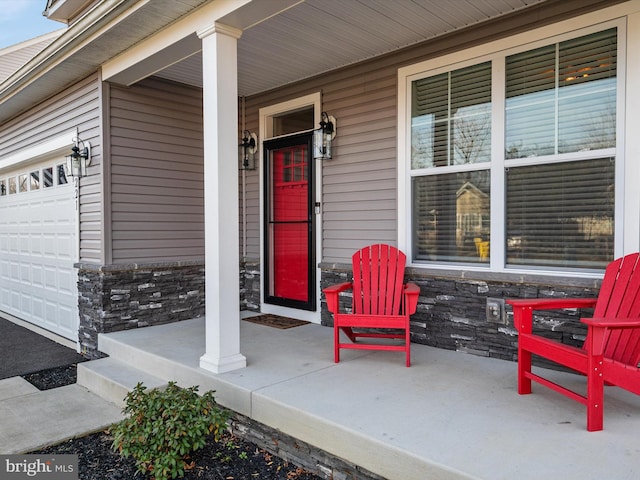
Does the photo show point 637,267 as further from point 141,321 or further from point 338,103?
point 141,321

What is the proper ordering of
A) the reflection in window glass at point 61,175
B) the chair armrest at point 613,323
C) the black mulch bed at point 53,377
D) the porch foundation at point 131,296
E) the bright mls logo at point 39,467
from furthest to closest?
the reflection in window glass at point 61,175, the porch foundation at point 131,296, the black mulch bed at point 53,377, the bright mls logo at point 39,467, the chair armrest at point 613,323

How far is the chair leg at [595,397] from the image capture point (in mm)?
2186

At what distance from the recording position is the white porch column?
320 centimetres

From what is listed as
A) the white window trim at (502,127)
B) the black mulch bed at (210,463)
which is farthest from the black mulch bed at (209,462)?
the white window trim at (502,127)

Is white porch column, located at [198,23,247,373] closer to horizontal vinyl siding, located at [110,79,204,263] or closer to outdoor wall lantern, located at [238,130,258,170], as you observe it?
horizontal vinyl siding, located at [110,79,204,263]

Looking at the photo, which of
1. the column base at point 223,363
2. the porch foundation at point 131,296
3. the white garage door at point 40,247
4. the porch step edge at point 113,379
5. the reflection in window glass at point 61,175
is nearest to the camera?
the column base at point 223,363

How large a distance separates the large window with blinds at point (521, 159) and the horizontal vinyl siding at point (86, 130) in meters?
2.98

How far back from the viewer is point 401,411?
2.48 meters

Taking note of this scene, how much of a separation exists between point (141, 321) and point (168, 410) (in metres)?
2.38

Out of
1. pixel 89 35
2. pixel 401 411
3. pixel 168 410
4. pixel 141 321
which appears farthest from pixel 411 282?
pixel 89 35

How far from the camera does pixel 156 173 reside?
484 cm

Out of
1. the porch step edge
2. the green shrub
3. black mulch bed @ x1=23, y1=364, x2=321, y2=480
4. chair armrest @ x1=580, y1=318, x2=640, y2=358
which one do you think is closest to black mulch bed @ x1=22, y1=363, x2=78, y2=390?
the porch step edge

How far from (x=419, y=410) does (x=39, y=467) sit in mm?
2096

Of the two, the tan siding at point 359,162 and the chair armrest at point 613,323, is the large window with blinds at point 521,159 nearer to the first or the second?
the tan siding at point 359,162
